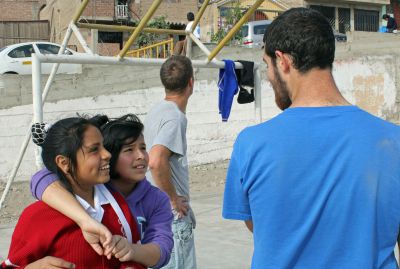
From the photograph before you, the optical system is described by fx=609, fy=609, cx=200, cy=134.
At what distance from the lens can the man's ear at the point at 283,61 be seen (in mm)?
1793

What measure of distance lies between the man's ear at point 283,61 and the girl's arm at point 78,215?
2.49 ft

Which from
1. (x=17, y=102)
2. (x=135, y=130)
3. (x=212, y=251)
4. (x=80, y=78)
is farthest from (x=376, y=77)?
(x=135, y=130)

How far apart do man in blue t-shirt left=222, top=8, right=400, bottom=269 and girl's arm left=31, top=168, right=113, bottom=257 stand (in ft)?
1.65

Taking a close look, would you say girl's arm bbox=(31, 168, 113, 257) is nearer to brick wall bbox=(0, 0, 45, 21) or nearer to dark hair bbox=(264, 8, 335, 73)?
dark hair bbox=(264, 8, 335, 73)

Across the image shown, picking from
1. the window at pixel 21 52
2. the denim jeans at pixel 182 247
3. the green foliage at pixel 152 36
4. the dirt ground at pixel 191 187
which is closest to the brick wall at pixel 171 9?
the green foliage at pixel 152 36

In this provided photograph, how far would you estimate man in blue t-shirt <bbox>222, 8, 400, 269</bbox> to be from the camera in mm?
1687

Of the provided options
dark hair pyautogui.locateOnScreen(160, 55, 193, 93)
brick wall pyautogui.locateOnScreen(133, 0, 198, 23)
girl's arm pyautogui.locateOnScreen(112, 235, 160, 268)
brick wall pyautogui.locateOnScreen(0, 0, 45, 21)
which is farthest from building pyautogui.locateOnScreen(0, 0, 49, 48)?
girl's arm pyautogui.locateOnScreen(112, 235, 160, 268)

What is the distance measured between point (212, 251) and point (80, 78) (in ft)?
18.8

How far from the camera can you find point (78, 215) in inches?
77.4

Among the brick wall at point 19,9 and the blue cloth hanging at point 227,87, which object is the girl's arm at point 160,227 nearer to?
the blue cloth hanging at point 227,87

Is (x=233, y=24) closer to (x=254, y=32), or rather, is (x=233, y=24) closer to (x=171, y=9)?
(x=254, y=32)

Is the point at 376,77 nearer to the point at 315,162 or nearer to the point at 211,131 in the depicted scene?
the point at 211,131

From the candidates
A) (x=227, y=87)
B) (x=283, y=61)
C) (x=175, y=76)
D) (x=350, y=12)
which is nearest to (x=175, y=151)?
(x=175, y=76)

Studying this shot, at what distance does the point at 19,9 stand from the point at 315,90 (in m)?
37.0
